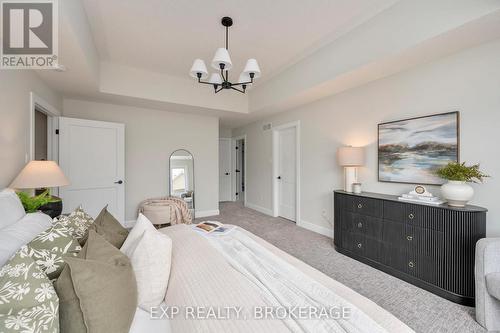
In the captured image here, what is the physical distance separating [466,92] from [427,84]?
364 millimetres

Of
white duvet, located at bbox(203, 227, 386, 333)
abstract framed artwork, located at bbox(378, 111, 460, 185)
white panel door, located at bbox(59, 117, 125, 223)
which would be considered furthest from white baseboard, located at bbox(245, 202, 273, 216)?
white duvet, located at bbox(203, 227, 386, 333)

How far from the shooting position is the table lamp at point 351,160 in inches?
115

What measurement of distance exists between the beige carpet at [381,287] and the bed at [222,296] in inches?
45.8

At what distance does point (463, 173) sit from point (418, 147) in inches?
22.4

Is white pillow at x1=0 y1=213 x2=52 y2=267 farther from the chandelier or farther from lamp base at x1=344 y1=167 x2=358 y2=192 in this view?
lamp base at x1=344 y1=167 x2=358 y2=192

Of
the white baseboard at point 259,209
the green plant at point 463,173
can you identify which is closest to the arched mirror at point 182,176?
the white baseboard at point 259,209

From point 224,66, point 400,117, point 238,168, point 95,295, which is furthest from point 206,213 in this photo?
point 95,295

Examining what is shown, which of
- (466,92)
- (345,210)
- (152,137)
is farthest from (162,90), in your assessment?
(466,92)

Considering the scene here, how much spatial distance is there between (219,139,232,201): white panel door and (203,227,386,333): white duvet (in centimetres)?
520

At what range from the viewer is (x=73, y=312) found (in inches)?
29.0

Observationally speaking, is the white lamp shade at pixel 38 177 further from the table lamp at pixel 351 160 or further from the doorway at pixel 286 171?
the doorway at pixel 286 171

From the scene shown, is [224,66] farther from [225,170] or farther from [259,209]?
[225,170]

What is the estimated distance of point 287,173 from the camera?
15.2ft

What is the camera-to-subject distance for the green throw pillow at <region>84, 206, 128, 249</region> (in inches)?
50.8
